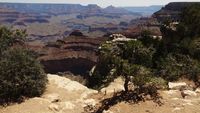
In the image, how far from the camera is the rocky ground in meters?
17.7

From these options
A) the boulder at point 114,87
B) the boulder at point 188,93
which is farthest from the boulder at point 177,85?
the boulder at point 114,87

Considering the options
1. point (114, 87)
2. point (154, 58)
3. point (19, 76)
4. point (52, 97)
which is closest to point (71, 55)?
point (154, 58)

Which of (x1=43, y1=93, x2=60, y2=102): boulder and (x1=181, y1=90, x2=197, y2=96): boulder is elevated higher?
(x1=181, y1=90, x2=197, y2=96): boulder

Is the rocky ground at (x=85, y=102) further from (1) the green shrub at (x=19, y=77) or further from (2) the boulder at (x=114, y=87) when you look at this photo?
(1) the green shrub at (x=19, y=77)

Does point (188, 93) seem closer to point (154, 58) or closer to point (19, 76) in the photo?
point (19, 76)

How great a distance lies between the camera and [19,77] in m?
21.1

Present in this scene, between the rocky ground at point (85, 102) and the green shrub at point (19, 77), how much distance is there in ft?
2.36

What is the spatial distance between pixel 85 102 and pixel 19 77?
381 cm

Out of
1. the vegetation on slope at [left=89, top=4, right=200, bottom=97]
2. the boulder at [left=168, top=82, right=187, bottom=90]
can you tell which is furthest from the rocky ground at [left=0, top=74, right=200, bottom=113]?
the vegetation on slope at [left=89, top=4, right=200, bottom=97]

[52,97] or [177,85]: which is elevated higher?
[177,85]

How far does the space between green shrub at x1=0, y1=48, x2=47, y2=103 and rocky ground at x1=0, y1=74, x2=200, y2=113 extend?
720 mm

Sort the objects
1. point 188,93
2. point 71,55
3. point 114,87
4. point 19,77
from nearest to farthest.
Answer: point 188,93
point 19,77
point 114,87
point 71,55

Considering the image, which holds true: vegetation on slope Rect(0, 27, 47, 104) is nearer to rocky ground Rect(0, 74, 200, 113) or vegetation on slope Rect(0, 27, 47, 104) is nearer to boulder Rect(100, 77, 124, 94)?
rocky ground Rect(0, 74, 200, 113)

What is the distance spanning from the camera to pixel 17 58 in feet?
72.7
